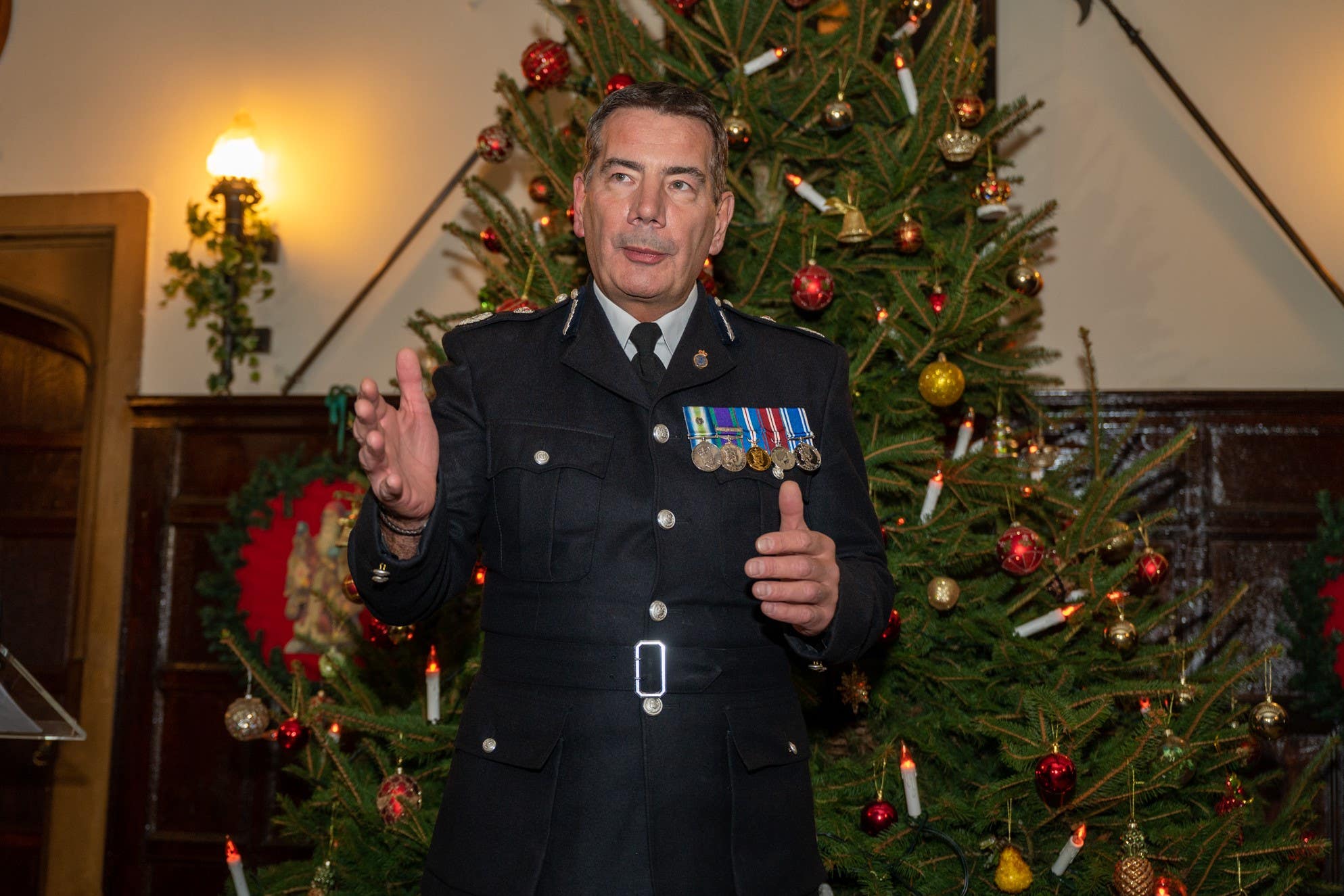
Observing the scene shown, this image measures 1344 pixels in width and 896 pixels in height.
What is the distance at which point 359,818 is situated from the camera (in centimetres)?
252

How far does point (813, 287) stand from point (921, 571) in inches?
26.2

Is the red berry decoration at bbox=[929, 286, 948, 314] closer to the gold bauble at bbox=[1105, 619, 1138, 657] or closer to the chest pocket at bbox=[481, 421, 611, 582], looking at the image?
the gold bauble at bbox=[1105, 619, 1138, 657]

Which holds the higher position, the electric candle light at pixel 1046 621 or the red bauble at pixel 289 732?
the electric candle light at pixel 1046 621

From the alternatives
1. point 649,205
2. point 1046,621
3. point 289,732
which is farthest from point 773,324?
point 289,732

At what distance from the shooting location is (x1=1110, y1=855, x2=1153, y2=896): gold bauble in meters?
2.13

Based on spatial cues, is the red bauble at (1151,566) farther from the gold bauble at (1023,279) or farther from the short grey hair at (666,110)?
the short grey hair at (666,110)

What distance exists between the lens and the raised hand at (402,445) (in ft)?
4.43

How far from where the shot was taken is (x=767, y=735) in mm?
1539

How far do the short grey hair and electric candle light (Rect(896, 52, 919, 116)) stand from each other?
3.74ft

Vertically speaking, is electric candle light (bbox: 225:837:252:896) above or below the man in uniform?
below

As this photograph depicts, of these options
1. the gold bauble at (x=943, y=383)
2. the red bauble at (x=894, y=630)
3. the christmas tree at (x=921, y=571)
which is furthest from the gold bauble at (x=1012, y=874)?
the gold bauble at (x=943, y=383)

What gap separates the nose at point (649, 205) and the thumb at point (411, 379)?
406 mm

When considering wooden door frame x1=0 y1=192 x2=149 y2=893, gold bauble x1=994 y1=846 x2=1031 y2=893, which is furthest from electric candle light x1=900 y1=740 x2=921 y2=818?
wooden door frame x1=0 y1=192 x2=149 y2=893

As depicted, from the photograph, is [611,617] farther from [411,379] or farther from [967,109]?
[967,109]
